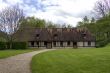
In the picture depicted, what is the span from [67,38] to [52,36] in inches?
179

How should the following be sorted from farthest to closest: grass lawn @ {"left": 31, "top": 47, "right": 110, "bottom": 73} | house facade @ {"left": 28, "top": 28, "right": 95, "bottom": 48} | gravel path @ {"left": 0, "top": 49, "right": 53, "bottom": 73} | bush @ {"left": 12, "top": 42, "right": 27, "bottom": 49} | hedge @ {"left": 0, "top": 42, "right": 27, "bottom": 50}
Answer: house facade @ {"left": 28, "top": 28, "right": 95, "bottom": 48} < bush @ {"left": 12, "top": 42, "right": 27, "bottom": 49} < hedge @ {"left": 0, "top": 42, "right": 27, "bottom": 50} < gravel path @ {"left": 0, "top": 49, "right": 53, "bottom": 73} < grass lawn @ {"left": 31, "top": 47, "right": 110, "bottom": 73}

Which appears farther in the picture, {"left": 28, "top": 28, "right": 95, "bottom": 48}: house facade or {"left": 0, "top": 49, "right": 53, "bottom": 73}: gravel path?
{"left": 28, "top": 28, "right": 95, "bottom": 48}: house facade

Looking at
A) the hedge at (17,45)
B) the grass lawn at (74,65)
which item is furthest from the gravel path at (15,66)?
the hedge at (17,45)

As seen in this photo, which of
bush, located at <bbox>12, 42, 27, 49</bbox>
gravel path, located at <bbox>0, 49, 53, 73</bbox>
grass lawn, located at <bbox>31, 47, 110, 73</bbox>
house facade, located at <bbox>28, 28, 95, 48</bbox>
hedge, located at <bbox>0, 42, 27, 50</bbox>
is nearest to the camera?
grass lawn, located at <bbox>31, 47, 110, 73</bbox>

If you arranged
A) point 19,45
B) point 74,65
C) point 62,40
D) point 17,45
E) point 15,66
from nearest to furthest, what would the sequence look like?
point 74,65
point 15,66
point 19,45
point 17,45
point 62,40

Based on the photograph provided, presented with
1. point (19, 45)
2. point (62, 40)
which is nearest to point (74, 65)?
point (19, 45)

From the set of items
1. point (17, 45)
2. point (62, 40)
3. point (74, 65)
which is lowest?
point (17, 45)

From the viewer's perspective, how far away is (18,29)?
6594 cm

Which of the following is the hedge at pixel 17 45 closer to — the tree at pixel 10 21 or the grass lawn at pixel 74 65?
the tree at pixel 10 21

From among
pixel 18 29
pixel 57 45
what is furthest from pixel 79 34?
pixel 18 29

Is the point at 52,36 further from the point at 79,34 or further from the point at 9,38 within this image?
the point at 9,38

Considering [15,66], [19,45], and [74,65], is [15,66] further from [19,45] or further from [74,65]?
[19,45]

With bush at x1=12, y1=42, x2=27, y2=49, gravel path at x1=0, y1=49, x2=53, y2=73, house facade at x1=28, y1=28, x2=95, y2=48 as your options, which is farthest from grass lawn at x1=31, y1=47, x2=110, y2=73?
house facade at x1=28, y1=28, x2=95, y2=48

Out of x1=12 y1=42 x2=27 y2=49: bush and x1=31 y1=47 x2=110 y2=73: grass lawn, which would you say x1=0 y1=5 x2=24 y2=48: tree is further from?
x1=31 y1=47 x2=110 y2=73: grass lawn
